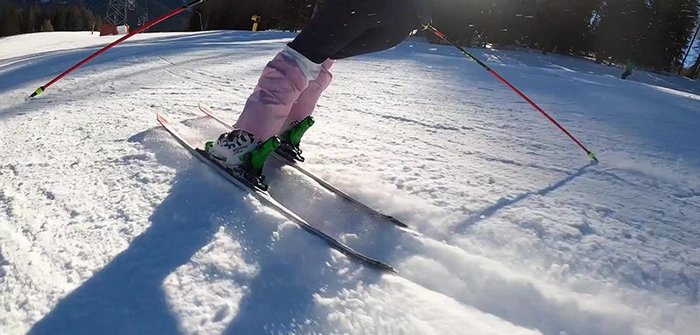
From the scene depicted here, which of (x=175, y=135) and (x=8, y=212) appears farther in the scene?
(x=175, y=135)

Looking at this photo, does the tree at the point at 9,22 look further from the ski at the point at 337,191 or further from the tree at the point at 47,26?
the ski at the point at 337,191

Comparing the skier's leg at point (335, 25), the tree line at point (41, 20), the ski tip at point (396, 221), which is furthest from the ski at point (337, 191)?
the tree line at point (41, 20)

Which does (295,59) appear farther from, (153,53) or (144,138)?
(153,53)

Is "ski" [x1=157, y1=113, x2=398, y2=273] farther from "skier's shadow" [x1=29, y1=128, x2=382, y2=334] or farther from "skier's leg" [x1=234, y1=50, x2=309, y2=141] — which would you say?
"skier's leg" [x1=234, y1=50, x2=309, y2=141]

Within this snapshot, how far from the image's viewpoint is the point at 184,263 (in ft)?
4.16

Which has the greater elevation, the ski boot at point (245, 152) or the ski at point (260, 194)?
the ski boot at point (245, 152)

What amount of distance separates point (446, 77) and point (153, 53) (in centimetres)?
412

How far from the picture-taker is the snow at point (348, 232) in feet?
3.71

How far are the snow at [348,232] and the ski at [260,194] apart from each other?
0.04 m

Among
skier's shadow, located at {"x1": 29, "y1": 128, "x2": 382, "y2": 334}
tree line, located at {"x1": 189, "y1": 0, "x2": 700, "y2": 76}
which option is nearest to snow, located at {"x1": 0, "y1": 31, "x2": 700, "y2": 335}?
skier's shadow, located at {"x1": 29, "y1": 128, "x2": 382, "y2": 334}

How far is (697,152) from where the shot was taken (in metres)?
3.00

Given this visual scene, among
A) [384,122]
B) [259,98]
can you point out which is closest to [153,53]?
[384,122]

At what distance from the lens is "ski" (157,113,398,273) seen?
139 centimetres

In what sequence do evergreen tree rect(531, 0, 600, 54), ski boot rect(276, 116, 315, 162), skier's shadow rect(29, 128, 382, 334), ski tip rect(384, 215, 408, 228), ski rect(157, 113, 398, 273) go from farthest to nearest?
evergreen tree rect(531, 0, 600, 54)
ski boot rect(276, 116, 315, 162)
ski tip rect(384, 215, 408, 228)
ski rect(157, 113, 398, 273)
skier's shadow rect(29, 128, 382, 334)
